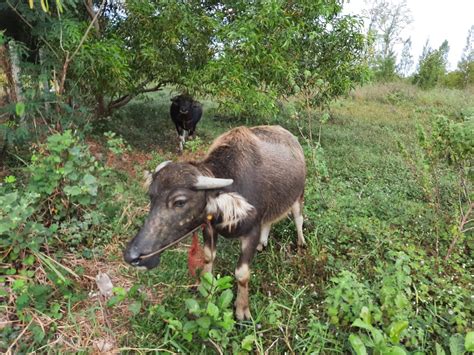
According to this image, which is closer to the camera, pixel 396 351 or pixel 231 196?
pixel 396 351

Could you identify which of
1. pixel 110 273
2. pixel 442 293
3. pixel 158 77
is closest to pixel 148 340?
pixel 110 273

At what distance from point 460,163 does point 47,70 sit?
4.37m

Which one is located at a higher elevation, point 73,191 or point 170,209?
point 170,209

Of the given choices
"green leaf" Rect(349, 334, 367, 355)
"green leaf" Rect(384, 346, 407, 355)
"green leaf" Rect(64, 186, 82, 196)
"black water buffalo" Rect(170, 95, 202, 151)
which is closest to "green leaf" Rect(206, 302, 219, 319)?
"green leaf" Rect(349, 334, 367, 355)

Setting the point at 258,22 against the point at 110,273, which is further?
the point at 258,22

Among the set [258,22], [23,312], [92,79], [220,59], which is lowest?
[23,312]

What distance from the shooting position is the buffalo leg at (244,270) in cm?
239

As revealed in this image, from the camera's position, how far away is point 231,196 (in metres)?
2.11

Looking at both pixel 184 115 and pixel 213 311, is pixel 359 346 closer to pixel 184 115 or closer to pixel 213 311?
pixel 213 311

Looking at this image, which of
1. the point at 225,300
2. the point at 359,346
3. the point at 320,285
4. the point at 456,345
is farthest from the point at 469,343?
the point at 225,300

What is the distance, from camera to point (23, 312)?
2057mm

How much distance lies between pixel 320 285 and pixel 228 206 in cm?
124

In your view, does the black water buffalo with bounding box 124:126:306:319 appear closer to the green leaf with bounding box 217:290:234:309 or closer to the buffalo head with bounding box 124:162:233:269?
the buffalo head with bounding box 124:162:233:269

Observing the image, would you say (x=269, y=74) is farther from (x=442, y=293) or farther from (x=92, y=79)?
(x=442, y=293)
